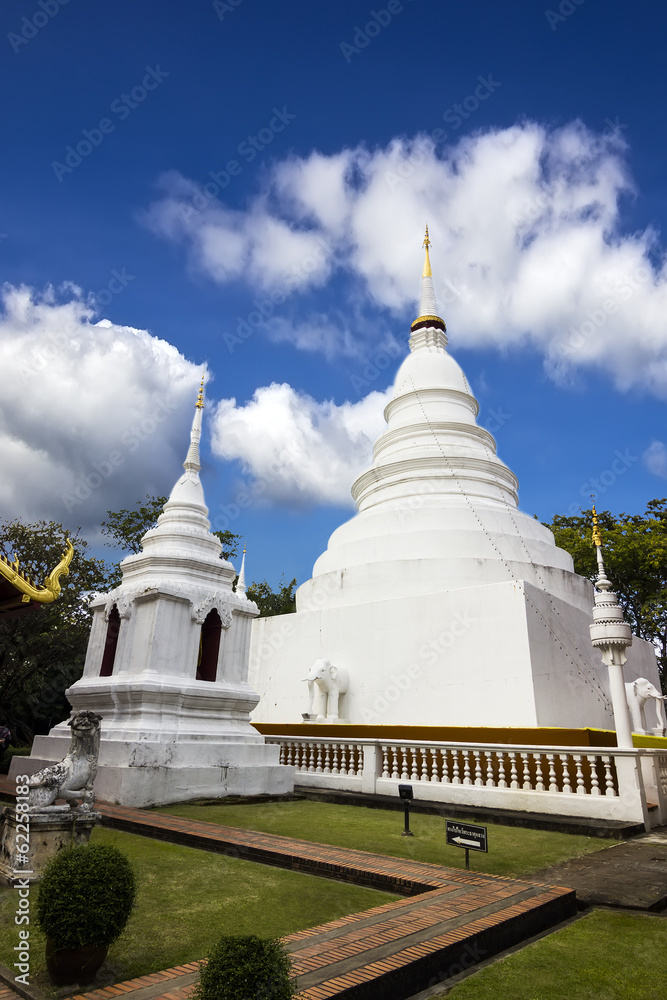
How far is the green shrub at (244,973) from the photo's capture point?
276 centimetres

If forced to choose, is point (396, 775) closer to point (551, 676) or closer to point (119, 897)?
point (551, 676)

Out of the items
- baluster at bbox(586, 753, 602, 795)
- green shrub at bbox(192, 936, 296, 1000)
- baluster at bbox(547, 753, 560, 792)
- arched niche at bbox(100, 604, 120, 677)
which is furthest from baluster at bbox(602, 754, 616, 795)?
arched niche at bbox(100, 604, 120, 677)

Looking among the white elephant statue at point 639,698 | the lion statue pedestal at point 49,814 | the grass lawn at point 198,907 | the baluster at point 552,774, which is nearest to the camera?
the grass lawn at point 198,907

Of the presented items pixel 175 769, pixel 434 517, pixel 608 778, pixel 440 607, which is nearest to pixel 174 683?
pixel 175 769

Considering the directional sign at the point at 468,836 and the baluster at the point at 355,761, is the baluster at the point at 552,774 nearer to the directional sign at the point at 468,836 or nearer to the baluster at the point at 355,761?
the baluster at the point at 355,761

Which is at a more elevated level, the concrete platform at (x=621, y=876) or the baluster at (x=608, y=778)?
the baluster at (x=608, y=778)

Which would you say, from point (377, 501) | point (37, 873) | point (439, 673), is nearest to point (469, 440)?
point (377, 501)

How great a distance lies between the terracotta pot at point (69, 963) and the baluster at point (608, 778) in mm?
8765

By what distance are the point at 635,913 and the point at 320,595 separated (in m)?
15.6

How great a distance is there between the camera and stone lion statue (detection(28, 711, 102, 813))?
19.6 ft

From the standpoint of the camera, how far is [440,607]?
677 inches

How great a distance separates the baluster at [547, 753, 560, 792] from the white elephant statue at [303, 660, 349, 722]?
7.87m

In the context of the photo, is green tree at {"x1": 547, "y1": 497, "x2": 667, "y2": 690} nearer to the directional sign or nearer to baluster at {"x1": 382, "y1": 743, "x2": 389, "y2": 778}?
baluster at {"x1": 382, "y1": 743, "x2": 389, "y2": 778}

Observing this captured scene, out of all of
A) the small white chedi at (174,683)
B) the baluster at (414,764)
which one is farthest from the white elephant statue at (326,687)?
the baluster at (414,764)
